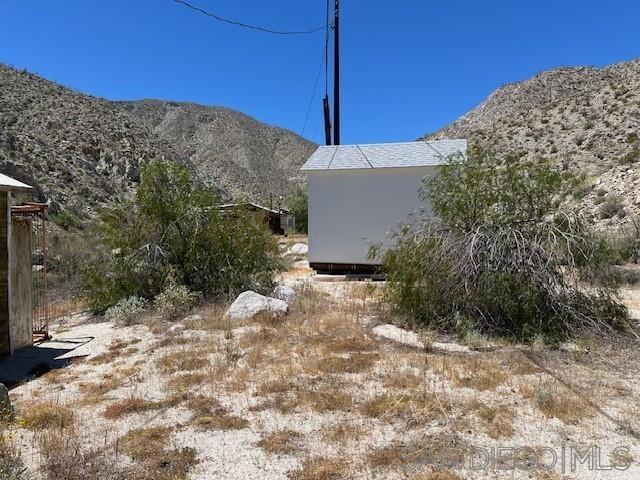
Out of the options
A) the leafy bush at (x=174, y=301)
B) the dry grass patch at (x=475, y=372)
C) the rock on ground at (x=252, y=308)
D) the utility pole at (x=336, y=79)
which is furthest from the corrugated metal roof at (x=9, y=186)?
the utility pole at (x=336, y=79)

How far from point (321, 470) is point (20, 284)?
5901mm

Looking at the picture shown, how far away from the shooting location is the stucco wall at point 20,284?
24.2 feet

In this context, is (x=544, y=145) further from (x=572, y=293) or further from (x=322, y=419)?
(x=322, y=419)

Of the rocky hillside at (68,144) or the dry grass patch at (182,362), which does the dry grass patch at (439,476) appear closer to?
the dry grass patch at (182,362)

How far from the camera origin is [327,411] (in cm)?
491

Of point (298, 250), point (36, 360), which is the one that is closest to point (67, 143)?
point (298, 250)

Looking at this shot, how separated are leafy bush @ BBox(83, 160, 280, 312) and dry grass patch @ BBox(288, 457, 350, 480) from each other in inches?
273

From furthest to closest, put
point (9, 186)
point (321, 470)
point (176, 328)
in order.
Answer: point (176, 328) < point (9, 186) < point (321, 470)

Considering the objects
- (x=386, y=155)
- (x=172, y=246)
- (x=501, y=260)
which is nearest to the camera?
(x=501, y=260)

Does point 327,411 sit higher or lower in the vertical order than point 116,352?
higher

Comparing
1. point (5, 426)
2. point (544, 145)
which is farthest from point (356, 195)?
point (544, 145)

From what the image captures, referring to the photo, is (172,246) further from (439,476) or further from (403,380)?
(439,476)

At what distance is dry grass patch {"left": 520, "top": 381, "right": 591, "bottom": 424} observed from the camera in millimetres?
4641

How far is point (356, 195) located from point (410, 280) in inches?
254
